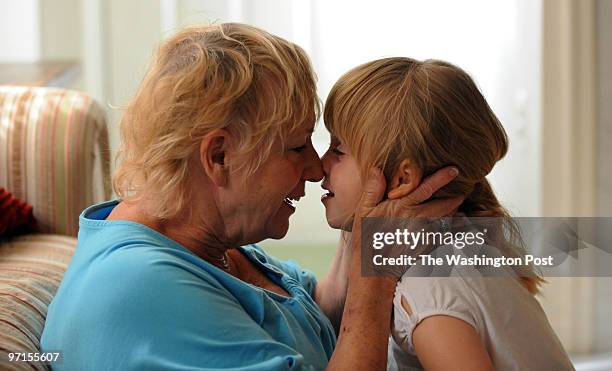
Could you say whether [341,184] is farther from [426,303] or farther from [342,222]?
[426,303]

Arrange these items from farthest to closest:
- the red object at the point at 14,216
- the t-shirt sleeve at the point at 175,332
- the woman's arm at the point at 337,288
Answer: the red object at the point at 14,216
the woman's arm at the point at 337,288
the t-shirt sleeve at the point at 175,332

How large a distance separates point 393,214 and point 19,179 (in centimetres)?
106

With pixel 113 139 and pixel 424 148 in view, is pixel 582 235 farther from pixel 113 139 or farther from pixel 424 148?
pixel 113 139

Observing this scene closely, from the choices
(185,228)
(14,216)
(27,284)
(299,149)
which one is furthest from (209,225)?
(14,216)

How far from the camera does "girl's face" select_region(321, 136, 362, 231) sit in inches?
45.0

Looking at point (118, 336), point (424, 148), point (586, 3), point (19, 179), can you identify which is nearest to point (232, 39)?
point (424, 148)

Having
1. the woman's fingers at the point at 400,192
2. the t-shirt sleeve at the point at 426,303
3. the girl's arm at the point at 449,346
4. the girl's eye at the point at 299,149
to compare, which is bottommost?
the girl's arm at the point at 449,346

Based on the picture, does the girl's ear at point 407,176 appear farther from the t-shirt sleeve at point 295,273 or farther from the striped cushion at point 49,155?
the striped cushion at point 49,155

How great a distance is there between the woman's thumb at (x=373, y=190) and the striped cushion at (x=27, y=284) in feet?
1.40

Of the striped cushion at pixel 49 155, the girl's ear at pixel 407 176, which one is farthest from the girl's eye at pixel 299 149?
the striped cushion at pixel 49 155

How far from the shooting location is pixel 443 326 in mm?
1012

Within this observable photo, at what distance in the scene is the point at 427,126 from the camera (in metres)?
1.09

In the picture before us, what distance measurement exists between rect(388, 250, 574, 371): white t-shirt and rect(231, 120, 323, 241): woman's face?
0.60 ft

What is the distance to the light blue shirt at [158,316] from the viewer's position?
94cm
